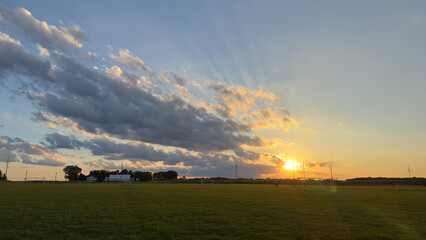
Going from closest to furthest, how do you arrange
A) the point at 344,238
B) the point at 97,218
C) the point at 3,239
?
the point at 3,239
the point at 344,238
the point at 97,218

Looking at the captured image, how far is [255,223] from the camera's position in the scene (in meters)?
17.3

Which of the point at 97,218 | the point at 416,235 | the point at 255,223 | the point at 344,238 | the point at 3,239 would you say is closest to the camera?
the point at 3,239

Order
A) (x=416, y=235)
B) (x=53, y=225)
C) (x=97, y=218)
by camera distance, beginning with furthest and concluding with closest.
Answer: (x=97, y=218)
(x=53, y=225)
(x=416, y=235)

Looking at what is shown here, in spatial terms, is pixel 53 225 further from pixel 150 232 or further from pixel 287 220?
pixel 287 220

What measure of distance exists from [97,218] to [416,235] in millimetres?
19261

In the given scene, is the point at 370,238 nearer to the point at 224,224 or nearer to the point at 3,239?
the point at 224,224

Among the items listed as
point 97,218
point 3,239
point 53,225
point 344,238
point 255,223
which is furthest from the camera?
point 97,218

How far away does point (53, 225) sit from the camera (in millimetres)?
16078

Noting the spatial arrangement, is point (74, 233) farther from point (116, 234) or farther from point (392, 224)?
point (392, 224)

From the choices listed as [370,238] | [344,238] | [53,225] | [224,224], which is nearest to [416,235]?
[370,238]

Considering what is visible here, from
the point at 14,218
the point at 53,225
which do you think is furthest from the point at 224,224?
the point at 14,218

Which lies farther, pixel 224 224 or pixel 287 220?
pixel 287 220

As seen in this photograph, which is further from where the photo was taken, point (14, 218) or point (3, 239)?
point (14, 218)

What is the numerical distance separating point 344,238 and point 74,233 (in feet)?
45.2
